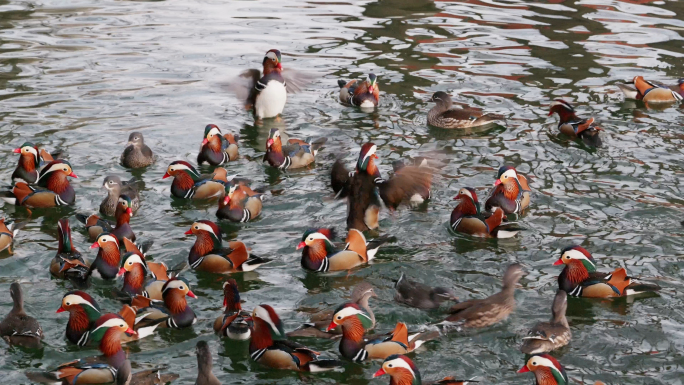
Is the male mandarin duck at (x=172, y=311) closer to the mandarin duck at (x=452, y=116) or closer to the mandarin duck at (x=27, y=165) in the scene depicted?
the mandarin duck at (x=27, y=165)

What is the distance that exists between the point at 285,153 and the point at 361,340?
492cm

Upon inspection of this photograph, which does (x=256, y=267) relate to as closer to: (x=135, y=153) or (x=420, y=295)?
(x=420, y=295)

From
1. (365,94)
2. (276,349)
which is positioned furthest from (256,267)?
(365,94)

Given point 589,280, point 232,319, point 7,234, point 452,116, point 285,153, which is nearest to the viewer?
point 232,319

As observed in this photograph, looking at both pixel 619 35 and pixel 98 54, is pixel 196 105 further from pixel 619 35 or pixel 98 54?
pixel 619 35

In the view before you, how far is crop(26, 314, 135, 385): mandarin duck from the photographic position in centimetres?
765

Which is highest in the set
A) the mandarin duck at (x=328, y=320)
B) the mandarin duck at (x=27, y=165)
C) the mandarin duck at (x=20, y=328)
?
the mandarin duck at (x=27, y=165)

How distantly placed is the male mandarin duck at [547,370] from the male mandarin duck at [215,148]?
636cm

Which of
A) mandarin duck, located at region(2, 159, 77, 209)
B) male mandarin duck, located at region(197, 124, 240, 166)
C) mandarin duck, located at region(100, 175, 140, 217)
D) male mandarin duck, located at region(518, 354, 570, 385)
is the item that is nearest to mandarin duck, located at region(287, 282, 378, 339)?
male mandarin duck, located at region(518, 354, 570, 385)

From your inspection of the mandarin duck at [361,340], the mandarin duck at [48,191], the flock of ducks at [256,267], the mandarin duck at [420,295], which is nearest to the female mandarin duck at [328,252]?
the flock of ducks at [256,267]

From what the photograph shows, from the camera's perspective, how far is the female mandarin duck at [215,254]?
9.79m

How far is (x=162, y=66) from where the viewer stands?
680 inches

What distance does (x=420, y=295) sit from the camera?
8.98 meters

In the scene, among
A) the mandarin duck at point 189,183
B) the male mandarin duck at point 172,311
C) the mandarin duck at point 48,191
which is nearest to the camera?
the male mandarin duck at point 172,311
